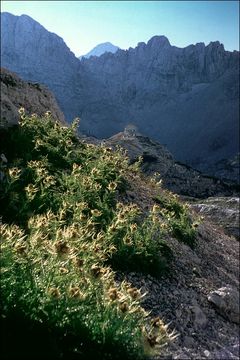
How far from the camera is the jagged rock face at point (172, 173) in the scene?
43.8m

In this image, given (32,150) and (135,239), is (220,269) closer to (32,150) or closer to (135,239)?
(135,239)

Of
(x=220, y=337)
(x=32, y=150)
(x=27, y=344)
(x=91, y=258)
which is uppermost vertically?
(x=32, y=150)

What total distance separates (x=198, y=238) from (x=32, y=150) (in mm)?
4958

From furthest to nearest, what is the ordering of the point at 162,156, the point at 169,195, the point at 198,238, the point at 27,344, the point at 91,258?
the point at 162,156
the point at 169,195
the point at 198,238
the point at 91,258
the point at 27,344

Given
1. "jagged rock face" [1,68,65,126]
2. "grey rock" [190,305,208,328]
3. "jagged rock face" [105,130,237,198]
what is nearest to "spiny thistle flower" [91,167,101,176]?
"grey rock" [190,305,208,328]

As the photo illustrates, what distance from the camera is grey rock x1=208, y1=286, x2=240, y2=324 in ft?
28.5

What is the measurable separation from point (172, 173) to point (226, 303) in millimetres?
38960

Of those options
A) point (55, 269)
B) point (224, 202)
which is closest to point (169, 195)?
point (55, 269)

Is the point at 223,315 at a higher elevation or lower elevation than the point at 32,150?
lower

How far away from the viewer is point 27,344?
4.38 m

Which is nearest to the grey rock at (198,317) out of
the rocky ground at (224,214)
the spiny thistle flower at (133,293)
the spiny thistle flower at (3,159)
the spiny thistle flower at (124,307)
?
the spiny thistle flower at (133,293)

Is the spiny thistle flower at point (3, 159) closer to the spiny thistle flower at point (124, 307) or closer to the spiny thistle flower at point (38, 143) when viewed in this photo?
the spiny thistle flower at point (38, 143)

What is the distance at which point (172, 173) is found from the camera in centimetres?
4759

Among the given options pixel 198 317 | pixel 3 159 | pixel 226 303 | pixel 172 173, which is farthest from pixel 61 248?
pixel 172 173
